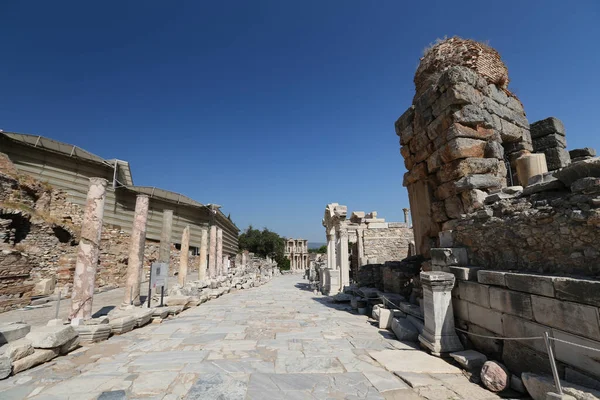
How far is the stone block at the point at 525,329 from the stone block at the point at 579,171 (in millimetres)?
1925

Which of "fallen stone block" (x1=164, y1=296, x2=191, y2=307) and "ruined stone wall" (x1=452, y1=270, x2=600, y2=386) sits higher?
Result: "ruined stone wall" (x1=452, y1=270, x2=600, y2=386)

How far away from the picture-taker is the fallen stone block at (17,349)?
13.5 feet

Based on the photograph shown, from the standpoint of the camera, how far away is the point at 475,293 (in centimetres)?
459

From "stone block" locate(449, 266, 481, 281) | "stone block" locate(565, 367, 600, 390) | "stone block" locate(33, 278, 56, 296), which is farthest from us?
"stone block" locate(33, 278, 56, 296)

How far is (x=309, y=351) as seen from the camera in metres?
5.04

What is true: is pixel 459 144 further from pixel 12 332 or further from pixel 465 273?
pixel 12 332

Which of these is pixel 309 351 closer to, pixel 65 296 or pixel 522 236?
pixel 522 236

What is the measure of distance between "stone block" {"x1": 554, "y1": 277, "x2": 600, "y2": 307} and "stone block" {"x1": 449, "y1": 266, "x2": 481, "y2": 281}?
4.80 ft

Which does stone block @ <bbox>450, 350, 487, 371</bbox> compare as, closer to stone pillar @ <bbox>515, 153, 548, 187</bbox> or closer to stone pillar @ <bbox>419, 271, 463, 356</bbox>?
stone pillar @ <bbox>419, 271, 463, 356</bbox>

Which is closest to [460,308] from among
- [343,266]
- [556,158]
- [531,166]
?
[531,166]

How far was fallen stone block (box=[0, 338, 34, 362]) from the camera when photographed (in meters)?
4.10

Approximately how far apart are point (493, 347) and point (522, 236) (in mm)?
1767

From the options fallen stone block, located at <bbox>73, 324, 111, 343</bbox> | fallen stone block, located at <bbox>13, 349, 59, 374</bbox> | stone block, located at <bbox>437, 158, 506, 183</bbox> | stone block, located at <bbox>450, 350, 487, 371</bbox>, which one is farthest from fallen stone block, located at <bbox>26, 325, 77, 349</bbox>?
stone block, located at <bbox>437, 158, 506, 183</bbox>

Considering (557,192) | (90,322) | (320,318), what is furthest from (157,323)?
(557,192)
